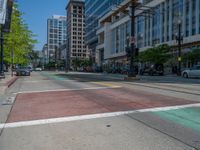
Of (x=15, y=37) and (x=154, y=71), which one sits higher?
(x=15, y=37)

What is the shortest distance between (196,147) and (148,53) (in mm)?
59912

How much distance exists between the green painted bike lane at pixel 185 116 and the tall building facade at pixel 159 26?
92.8 feet

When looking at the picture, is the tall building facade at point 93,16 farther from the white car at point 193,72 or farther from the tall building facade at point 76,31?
the white car at point 193,72

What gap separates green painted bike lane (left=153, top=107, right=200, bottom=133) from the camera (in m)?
8.48

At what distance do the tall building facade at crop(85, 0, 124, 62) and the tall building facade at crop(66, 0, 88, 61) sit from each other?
11.9 ft

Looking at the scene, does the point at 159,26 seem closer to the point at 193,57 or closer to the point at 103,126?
the point at 193,57

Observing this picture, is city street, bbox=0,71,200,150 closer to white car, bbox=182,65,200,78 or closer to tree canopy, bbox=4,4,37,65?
white car, bbox=182,65,200,78

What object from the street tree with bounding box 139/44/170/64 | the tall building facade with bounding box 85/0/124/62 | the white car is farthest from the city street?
the tall building facade with bounding box 85/0/124/62

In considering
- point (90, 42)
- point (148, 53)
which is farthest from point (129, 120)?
point (90, 42)

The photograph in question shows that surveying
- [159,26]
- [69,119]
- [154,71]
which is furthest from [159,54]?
[69,119]

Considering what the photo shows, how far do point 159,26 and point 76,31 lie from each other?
90.7 metres

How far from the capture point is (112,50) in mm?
118812

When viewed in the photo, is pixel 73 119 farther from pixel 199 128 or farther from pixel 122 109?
pixel 199 128

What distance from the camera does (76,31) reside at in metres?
164
